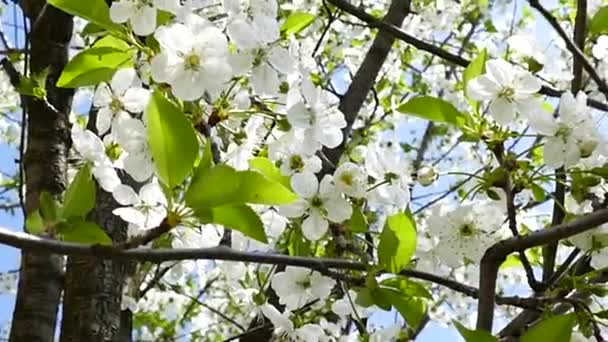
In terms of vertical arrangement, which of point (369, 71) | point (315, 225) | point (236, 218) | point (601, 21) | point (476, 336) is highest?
point (369, 71)

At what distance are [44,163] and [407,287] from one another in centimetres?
90

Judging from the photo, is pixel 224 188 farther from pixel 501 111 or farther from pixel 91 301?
pixel 91 301

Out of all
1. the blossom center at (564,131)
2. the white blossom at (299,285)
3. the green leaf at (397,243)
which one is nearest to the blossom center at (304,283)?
the white blossom at (299,285)

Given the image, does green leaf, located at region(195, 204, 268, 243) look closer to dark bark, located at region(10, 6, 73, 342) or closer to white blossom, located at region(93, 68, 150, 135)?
white blossom, located at region(93, 68, 150, 135)

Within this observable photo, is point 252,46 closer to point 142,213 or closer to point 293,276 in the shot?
point 142,213

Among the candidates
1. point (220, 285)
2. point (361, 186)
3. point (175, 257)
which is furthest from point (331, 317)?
point (220, 285)

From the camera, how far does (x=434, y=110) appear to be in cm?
107

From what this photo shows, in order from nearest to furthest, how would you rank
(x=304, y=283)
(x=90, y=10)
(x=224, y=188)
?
1. (x=224, y=188)
2. (x=90, y=10)
3. (x=304, y=283)

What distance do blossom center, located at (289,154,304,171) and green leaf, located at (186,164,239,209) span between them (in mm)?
373

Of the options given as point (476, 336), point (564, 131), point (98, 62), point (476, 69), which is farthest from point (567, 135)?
point (98, 62)

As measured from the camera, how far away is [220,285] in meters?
4.11

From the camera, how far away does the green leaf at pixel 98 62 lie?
40.6 inches

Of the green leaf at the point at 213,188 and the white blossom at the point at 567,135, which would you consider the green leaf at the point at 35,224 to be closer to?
the green leaf at the point at 213,188

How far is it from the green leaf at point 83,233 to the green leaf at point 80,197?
0.03 ft
